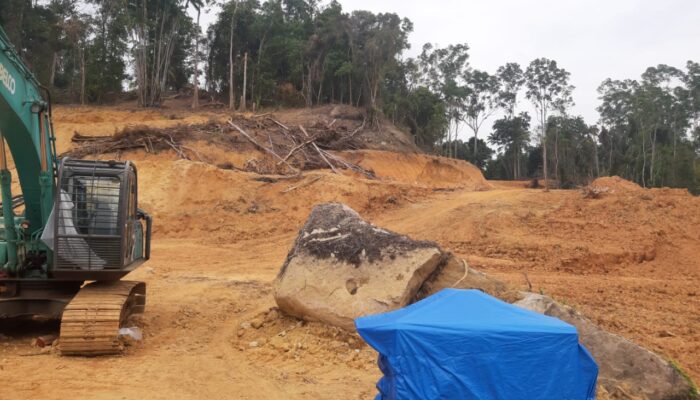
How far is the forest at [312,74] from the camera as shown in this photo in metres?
36.7

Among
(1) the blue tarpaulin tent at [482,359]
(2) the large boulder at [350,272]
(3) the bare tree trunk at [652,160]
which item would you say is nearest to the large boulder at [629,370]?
(2) the large boulder at [350,272]

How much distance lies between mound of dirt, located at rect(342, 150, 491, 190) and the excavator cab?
20513mm

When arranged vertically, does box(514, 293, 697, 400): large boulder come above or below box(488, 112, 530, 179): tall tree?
below

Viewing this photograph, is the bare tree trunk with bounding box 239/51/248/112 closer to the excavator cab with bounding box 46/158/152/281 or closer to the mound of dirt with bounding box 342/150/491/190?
the mound of dirt with bounding box 342/150/491/190

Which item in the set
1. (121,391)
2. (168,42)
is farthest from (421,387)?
(168,42)

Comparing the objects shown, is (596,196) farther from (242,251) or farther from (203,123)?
(203,123)

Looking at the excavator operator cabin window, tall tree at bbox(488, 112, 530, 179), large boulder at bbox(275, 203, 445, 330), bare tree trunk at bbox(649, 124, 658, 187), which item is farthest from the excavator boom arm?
tall tree at bbox(488, 112, 530, 179)

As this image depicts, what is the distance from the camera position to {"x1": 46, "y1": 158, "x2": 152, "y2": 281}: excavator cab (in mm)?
7898

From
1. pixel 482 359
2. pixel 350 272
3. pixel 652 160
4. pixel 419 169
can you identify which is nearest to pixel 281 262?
pixel 350 272

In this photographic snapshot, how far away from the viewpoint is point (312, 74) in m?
41.0

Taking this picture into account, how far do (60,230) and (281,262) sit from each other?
8905mm

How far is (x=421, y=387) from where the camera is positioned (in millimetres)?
4438

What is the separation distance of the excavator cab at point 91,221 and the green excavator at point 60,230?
0.01m

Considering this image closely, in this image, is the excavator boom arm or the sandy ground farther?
the excavator boom arm
